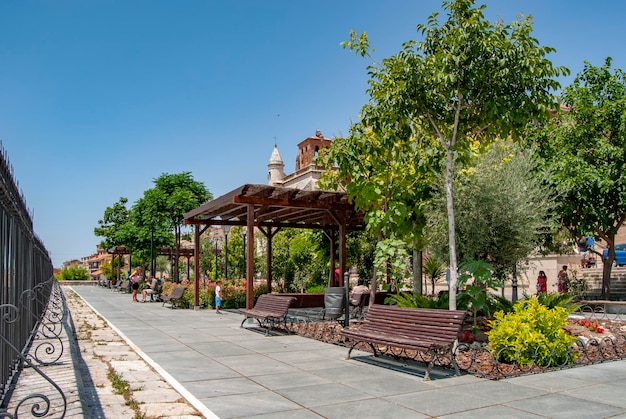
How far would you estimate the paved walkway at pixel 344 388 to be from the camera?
618cm

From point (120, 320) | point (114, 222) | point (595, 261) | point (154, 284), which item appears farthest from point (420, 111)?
point (114, 222)

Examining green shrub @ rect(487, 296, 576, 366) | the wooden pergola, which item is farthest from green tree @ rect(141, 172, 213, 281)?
green shrub @ rect(487, 296, 576, 366)

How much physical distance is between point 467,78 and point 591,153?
508 inches

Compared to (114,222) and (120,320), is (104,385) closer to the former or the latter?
(120,320)

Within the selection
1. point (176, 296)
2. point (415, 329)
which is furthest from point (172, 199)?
point (415, 329)

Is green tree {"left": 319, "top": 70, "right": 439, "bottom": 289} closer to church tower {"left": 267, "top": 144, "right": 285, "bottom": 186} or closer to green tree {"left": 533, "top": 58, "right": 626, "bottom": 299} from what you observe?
green tree {"left": 533, "top": 58, "right": 626, "bottom": 299}

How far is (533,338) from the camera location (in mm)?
8570

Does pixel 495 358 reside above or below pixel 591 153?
below

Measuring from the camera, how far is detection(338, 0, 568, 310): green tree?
32.3ft

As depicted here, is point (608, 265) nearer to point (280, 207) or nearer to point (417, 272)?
Result: point (417, 272)

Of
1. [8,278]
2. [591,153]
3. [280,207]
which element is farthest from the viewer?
[591,153]

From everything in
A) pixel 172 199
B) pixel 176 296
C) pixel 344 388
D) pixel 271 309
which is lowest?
pixel 344 388

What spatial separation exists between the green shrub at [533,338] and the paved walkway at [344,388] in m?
0.38

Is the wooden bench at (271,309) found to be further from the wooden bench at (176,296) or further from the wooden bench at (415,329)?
the wooden bench at (176,296)
